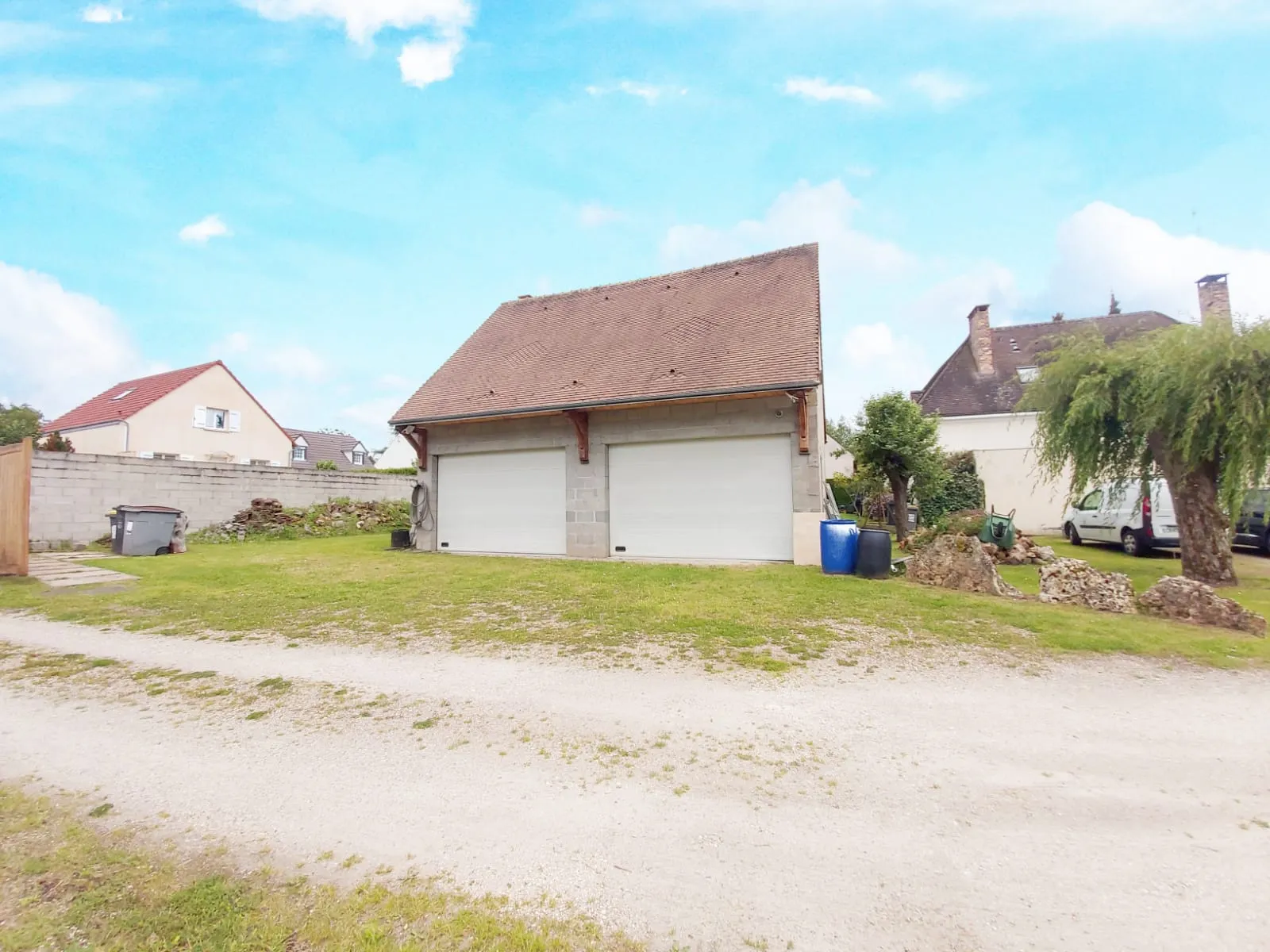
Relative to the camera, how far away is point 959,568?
28.3ft

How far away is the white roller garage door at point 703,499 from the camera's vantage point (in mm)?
11469

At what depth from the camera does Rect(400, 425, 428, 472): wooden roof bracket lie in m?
14.7

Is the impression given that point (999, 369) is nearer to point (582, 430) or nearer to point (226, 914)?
point (582, 430)

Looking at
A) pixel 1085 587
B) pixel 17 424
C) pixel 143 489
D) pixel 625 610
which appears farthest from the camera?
pixel 17 424

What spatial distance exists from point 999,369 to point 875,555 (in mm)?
21103

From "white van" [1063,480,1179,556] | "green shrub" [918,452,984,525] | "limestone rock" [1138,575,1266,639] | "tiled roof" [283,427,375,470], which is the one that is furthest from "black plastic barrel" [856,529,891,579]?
"tiled roof" [283,427,375,470]

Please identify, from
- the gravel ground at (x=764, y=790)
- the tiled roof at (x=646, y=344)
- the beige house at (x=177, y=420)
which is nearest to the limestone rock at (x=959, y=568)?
the gravel ground at (x=764, y=790)

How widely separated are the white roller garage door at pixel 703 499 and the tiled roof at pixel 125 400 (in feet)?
97.0

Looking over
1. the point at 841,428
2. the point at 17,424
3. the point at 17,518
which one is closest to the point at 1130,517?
the point at 17,518

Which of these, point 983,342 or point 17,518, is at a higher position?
point 983,342

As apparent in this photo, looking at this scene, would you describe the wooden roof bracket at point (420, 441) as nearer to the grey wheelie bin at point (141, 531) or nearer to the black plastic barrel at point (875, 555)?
the grey wheelie bin at point (141, 531)

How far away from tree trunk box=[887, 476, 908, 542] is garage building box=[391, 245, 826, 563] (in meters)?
3.92

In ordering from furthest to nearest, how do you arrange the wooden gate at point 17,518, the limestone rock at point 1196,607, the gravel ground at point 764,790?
the wooden gate at point 17,518
the limestone rock at point 1196,607
the gravel ground at point 764,790

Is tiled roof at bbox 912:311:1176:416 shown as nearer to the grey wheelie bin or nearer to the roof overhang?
the roof overhang
